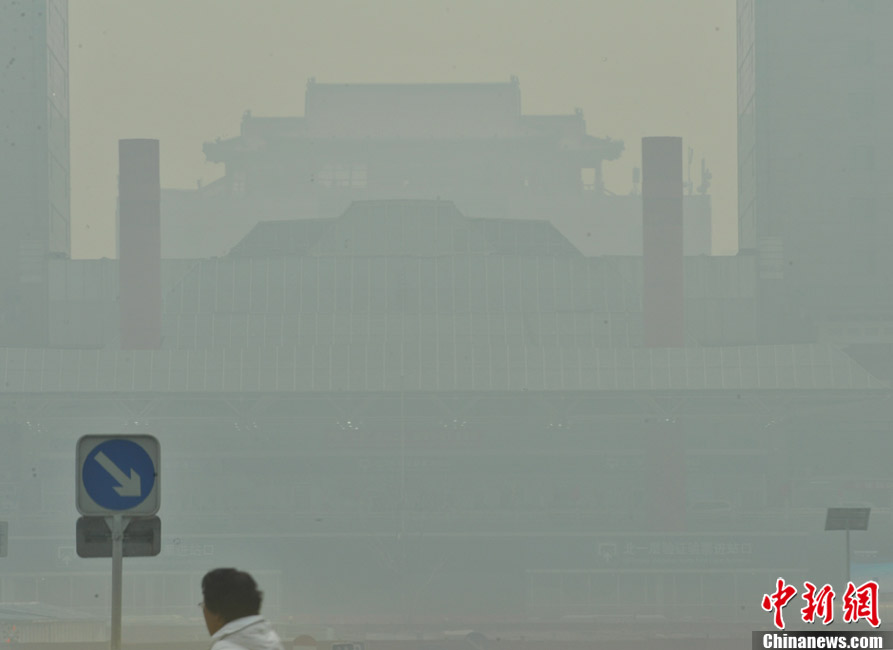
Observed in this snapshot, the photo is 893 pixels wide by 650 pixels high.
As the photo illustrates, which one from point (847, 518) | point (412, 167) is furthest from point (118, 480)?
point (412, 167)

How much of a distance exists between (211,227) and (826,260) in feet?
90.9

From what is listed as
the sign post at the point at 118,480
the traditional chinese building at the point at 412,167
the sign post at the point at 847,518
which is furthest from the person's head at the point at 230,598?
the traditional chinese building at the point at 412,167

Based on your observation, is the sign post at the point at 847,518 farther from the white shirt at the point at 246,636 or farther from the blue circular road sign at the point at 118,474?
the white shirt at the point at 246,636

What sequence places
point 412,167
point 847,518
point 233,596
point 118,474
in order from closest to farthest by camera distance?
point 233,596 < point 118,474 < point 847,518 < point 412,167

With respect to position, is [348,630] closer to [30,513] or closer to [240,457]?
[240,457]

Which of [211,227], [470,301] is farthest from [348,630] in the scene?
[211,227]

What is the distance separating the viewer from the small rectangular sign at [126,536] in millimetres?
5355

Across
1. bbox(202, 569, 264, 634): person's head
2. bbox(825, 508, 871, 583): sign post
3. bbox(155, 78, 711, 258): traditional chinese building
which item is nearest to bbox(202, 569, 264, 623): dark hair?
bbox(202, 569, 264, 634): person's head

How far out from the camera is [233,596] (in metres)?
3.22

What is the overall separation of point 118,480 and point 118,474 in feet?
0.09

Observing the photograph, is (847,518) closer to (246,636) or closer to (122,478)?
(122,478)

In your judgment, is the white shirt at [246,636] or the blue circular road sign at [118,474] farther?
the blue circular road sign at [118,474]

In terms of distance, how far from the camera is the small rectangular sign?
5355 millimetres

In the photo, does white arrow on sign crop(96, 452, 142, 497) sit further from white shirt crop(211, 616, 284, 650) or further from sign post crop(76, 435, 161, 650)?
white shirt crop(211, 616, 284, 650)
